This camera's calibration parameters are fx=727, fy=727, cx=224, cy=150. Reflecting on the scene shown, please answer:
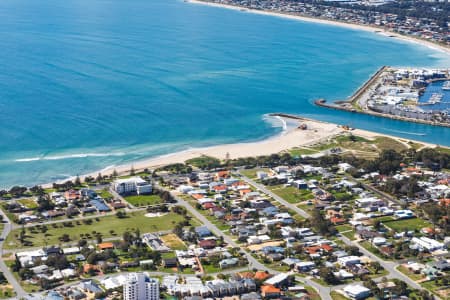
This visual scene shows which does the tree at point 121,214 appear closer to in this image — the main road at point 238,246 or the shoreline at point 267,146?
the main road at point 238,246

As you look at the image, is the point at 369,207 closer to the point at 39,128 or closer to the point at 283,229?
the point at 283,229

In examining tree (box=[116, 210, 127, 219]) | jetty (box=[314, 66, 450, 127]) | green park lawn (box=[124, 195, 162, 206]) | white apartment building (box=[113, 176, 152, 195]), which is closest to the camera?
tree (box=[116, 210, 127, 219])

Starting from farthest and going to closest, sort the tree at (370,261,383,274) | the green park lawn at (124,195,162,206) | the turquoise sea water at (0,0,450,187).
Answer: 1. the turquoise sea water at (0,0,450,187)
2. the green park lawn at (124,195,162,206)
3. the tree at (370,261,383,274)

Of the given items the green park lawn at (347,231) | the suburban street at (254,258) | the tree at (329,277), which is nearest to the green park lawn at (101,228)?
the suburban street at (254,258)

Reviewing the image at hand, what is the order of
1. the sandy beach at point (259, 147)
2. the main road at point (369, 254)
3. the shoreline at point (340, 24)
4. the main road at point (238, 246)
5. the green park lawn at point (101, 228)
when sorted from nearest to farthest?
1. the main road at point (238, 246)
2. the main road at point (369, 254)
3. the green park lawn at point (101, 228)
4. the sandy beach at point (259, 147)
5. the shoreline at point (340, 24)

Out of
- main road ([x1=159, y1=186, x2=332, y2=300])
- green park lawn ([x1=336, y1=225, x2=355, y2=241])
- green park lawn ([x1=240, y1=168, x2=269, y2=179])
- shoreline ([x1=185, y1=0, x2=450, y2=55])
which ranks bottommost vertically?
main road ([x1=159, y1=186, x2=332, y2=300])

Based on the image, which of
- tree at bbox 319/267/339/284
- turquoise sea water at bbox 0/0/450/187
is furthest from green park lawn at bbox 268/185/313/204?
turquoise sea water at bbox 0/0/450/187

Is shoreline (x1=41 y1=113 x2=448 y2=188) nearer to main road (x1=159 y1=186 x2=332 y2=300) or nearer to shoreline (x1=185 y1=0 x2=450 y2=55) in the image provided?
main road (x1=159 y1=186 x2=332 y2=300)

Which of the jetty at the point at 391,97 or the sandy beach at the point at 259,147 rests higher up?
the jetty at the point at 391,97
